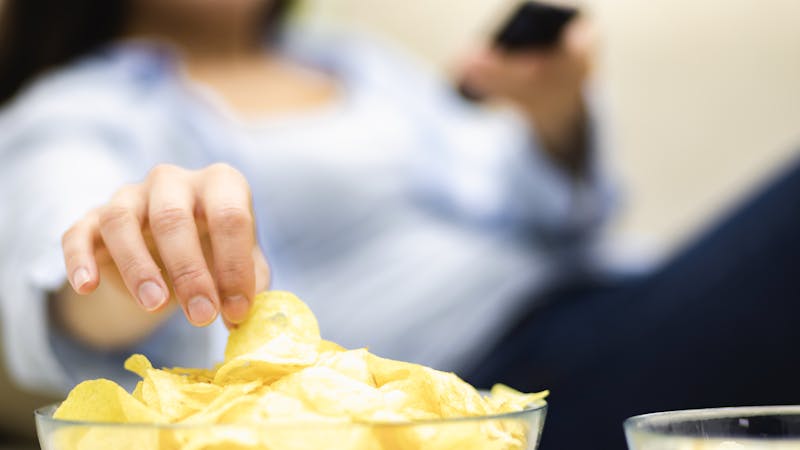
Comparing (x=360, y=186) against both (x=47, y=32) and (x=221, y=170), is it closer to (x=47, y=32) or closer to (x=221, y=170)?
(x=47, y=32)

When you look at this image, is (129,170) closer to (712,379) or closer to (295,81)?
(295,81)

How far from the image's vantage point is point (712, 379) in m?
0.86

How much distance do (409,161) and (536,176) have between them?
0.18 meters

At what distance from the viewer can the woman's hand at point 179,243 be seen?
1.11ft

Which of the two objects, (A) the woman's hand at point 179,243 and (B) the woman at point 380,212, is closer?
(A) the woman's hand at point 179,243

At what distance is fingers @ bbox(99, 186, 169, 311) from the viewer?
13.4 inches

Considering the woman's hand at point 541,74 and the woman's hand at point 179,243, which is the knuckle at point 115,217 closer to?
the woman's hand at point 179,243

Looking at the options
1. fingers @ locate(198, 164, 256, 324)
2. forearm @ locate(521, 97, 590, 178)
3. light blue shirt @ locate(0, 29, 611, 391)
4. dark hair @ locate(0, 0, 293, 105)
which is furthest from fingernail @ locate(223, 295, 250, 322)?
dark hair @ locate(0, 0, 293, 105)

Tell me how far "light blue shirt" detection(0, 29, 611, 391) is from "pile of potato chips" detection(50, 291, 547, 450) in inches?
21.4

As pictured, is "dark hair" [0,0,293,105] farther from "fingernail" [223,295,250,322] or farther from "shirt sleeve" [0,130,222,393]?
"fingernail" [223,295,250,322]

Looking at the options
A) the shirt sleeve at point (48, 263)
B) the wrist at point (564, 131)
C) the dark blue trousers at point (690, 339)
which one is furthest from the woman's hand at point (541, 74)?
the shirt sleeve at point (48, 263)

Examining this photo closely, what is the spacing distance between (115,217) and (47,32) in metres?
0.96

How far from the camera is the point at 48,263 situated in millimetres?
688

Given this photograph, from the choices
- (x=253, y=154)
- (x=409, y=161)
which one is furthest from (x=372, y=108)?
(x=253, y=154)
